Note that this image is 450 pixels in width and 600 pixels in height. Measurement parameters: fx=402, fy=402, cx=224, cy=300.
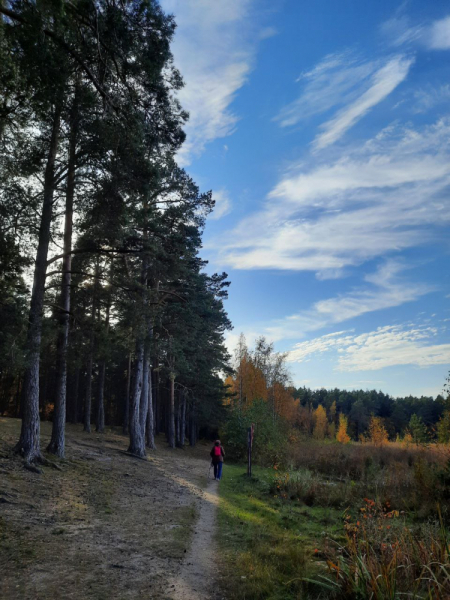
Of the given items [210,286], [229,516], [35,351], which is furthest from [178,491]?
[210,286]

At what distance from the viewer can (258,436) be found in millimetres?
26891

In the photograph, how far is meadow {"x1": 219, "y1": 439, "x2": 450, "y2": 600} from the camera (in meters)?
4.41

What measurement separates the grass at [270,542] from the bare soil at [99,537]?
14.0 inches

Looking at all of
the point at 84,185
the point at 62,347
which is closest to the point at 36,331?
the point at 62,347

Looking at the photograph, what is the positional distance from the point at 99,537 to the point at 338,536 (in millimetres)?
4256

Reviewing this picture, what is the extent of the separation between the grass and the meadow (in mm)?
14

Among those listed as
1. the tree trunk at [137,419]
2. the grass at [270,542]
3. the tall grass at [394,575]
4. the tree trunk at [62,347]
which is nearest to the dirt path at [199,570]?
the grass at [270,542]

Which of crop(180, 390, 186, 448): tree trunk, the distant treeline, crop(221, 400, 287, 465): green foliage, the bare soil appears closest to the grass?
the bare soil

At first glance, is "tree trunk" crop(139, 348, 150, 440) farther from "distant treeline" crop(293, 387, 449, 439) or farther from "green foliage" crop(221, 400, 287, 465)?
"distant treeline" crop(293, 387, 449, 439)

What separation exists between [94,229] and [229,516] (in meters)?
9.17

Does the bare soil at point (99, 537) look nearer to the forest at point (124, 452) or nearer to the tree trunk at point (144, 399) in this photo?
the forest at point (124, 452)

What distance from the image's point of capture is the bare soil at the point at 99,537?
479cm

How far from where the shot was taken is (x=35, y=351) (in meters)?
11.9

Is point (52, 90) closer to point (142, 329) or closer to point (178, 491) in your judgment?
point (142, 329)
